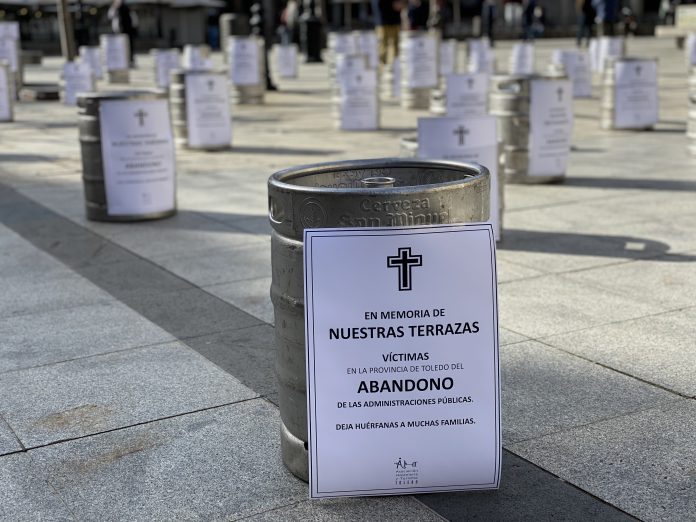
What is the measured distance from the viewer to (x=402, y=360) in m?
3.35

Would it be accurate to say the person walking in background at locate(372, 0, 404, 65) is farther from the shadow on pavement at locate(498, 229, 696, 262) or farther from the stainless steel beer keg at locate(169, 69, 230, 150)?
the shadow on pavement at locate(498, 229, 696, 262)

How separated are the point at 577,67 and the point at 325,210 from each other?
16721 millimetres

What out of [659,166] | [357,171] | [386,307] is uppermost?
[357,171]

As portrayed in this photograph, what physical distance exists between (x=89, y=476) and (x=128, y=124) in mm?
4872

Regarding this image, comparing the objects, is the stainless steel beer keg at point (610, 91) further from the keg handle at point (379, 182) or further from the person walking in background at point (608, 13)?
the person walking in background at point (608, 13)

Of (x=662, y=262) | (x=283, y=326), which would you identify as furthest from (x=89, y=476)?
(x=662, y=262)

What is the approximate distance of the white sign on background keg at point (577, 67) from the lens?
1861 centimetres

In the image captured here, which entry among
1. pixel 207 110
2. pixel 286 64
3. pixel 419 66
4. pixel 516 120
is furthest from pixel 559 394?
pixel 286 64

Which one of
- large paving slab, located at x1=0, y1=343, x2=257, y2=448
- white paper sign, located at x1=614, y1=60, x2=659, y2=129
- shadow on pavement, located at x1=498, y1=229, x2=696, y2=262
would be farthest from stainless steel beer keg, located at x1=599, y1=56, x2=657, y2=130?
large paving slab, located at x1=0, y1=343, x2=257, y2=448

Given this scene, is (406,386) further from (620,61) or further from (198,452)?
(620,61)

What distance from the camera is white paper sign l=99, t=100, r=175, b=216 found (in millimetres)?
8141

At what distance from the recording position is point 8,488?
3625 mm

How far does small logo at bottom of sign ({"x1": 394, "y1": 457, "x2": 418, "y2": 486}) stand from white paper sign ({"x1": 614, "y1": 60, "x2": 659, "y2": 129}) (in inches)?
433

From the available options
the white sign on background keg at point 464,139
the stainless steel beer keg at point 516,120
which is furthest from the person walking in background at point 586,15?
the white sign on background keg at point 464,139
